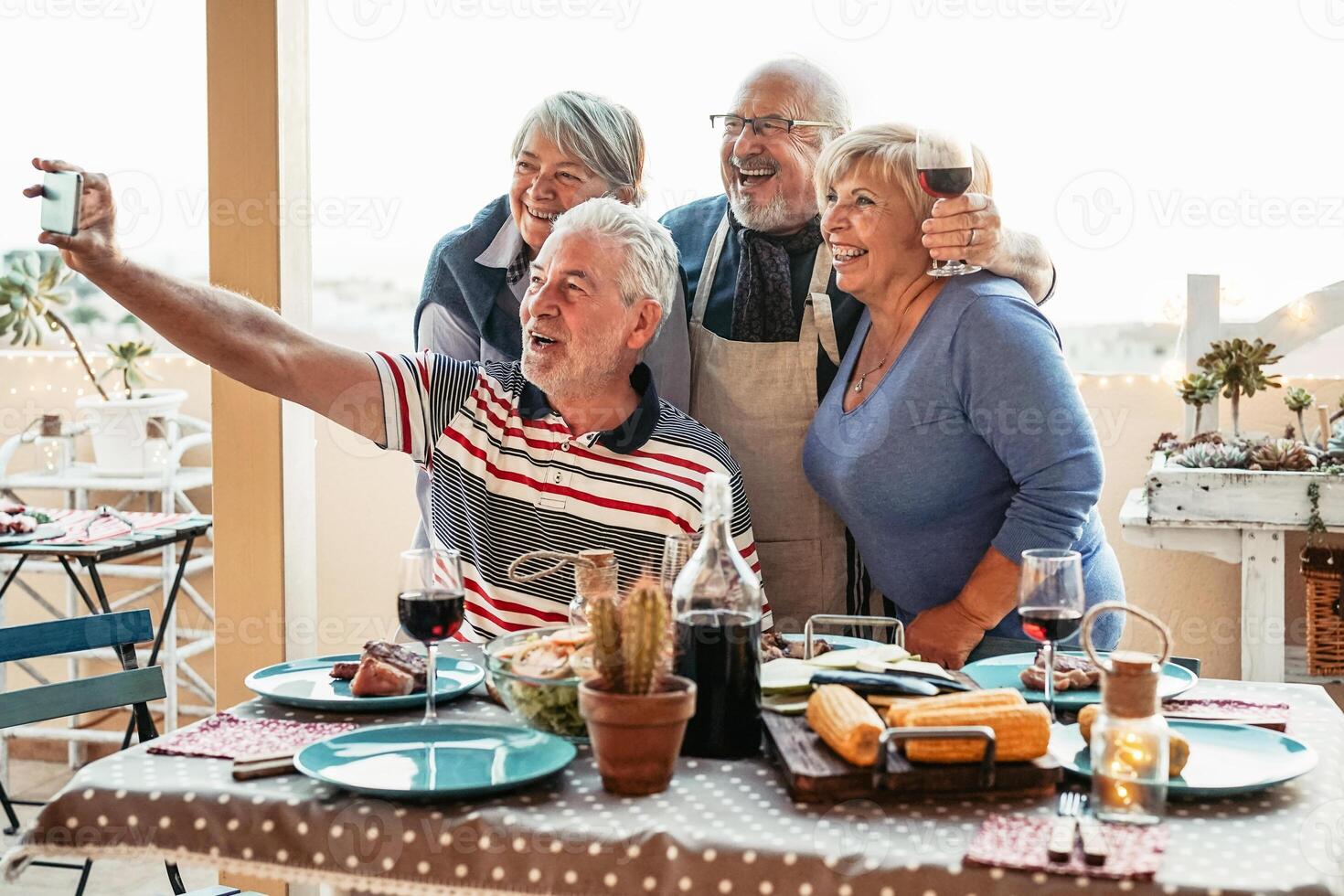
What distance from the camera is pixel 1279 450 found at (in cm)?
324

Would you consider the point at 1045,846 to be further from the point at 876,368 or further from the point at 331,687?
the point at 876,368

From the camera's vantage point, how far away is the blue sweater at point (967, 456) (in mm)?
1955

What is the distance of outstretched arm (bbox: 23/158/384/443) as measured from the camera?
1887 millimetres

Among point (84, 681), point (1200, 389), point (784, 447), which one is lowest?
point (84, 681)

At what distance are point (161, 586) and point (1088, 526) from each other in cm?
315

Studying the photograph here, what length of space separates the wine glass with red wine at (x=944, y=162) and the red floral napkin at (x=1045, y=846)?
1.07 m

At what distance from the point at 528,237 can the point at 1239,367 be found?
212 cm

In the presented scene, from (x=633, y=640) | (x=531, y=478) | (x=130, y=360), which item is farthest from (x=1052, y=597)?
(x=130, y=360)

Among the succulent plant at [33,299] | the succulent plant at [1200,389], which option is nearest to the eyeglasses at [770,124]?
the succulent plant at [1200,389]

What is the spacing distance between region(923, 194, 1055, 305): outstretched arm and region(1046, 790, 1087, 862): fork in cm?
102

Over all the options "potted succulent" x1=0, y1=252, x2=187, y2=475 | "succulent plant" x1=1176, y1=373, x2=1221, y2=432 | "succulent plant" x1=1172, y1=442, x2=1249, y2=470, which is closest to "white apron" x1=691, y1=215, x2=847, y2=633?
"succulent plant" x1=1172, y1=442, x2=1249, y2=470

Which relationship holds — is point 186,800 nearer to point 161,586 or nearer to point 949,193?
point 949,193

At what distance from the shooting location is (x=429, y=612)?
1366 millimetres

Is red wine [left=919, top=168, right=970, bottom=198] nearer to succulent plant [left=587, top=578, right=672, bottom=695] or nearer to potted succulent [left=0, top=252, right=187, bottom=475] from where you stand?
succulent plant [left=587, top=578, right=672, bottom=695]
